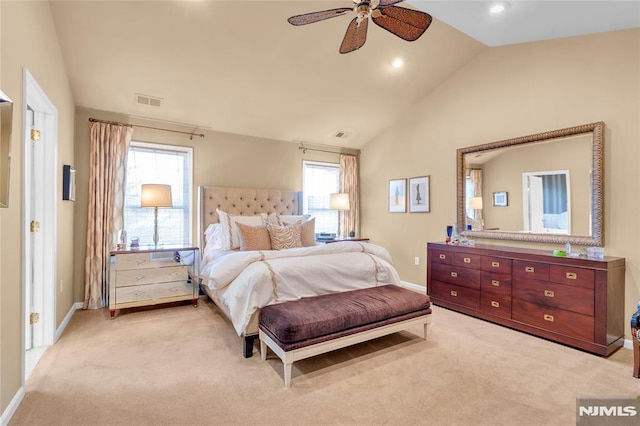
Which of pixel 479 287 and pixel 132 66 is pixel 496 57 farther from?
pixel 132 66

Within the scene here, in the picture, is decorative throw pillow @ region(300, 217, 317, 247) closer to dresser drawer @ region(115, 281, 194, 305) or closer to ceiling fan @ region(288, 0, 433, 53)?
dresser drawer @ region(115, 281, 194, 305)

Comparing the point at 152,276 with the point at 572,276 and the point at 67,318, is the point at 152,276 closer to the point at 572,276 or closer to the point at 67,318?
the point at 67,318

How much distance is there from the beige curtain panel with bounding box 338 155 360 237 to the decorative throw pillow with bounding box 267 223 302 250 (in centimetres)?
196

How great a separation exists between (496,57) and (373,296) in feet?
10.8

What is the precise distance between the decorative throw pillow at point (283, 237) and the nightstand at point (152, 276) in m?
0.99

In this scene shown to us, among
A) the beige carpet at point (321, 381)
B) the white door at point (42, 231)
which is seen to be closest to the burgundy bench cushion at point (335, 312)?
the beige carpet at point (321, 381)

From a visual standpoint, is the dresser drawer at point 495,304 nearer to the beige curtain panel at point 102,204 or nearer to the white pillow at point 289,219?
the white pillow at point 289,219

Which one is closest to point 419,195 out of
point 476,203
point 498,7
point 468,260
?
point 476,203

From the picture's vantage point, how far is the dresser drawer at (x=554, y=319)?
278 cm

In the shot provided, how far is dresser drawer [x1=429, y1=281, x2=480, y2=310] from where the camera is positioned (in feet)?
12.0

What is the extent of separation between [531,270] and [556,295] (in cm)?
29

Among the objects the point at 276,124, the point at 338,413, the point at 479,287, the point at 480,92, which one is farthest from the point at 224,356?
the point at 480,92

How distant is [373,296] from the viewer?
2.88m

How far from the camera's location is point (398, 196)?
521 centimetres
